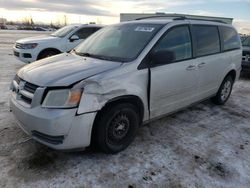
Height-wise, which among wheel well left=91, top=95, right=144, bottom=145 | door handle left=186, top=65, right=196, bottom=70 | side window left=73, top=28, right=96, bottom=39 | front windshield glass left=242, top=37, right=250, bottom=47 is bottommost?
wheel well left=91, top=95, right=144, bottom=145

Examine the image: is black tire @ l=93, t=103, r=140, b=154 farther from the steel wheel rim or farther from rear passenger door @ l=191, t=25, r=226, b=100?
rear passenger door @ l=191, t=25, r=226, b=100

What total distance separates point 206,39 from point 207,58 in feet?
1.20

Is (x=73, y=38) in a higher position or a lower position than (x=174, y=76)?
higher

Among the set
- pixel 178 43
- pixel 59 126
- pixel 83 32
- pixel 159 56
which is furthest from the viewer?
pixel 83 32

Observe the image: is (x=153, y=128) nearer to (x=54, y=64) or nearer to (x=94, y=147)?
(x=94, y=147)

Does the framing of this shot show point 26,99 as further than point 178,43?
No

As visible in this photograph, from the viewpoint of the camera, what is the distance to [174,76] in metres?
3.96

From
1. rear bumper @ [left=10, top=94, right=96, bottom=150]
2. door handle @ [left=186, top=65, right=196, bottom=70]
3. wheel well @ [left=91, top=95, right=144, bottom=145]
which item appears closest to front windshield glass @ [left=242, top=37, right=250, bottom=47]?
door handle @ [left=186, top=65, right=196, bottom=70]

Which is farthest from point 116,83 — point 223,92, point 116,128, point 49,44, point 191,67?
point 49,44

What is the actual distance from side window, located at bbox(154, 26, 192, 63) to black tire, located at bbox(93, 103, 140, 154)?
102 centimetres

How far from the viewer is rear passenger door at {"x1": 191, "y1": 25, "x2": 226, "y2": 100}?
4504mm

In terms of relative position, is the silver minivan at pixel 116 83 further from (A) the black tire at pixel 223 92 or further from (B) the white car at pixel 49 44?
(B) the white car at pixel 49 44

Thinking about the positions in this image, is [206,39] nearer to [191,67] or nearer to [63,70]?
[191,67]

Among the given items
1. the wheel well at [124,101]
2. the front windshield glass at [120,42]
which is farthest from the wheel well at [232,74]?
the wheel well at [124,101]
